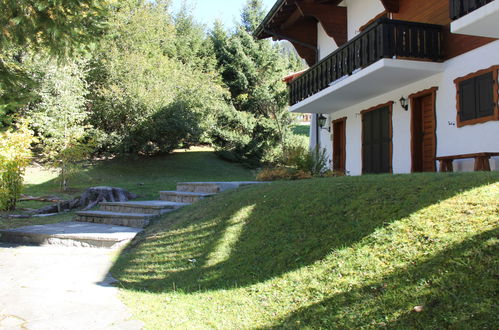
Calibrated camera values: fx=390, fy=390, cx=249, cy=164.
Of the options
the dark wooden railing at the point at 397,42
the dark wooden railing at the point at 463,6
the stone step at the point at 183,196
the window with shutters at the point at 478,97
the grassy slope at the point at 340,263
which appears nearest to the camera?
the grassy slope at the point at 340,263

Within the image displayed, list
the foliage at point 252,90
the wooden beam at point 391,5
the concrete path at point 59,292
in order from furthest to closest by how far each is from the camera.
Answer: the foliage at point 252,90
the wooden beam at point 391,5
the concrete path at point 59,292

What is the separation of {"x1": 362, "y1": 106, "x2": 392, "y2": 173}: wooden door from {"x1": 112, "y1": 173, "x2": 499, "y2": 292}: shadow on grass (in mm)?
5004

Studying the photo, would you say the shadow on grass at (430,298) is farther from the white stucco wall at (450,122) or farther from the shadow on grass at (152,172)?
the shadow on grass at (152,172)

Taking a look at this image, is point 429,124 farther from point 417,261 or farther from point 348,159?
point 417,261

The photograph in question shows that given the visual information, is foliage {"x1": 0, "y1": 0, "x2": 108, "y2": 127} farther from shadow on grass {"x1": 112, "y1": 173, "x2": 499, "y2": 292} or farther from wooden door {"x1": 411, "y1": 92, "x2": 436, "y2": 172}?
wooden door {"x1": 411, "y1": 92, "x2": 436, "y2": 172}

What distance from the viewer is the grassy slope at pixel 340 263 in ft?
9.00

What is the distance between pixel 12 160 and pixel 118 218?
12.5ft

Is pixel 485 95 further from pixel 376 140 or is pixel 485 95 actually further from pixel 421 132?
pixel 376 140

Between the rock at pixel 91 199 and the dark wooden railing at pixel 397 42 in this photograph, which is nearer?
the dark wooden railing at pixel 397 42

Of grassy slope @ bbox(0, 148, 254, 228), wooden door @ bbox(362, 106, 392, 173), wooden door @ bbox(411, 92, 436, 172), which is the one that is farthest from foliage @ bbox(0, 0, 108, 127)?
wooden door @ bbox(362, 106, 392, 173)

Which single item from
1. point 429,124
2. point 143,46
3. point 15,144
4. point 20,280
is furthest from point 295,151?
point 143,46

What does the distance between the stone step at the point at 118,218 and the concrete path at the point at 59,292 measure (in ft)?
5.35

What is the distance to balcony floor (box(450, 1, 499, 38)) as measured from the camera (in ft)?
20.1

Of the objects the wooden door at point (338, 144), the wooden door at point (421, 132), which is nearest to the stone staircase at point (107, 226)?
the wooden door at point (421, 132)
